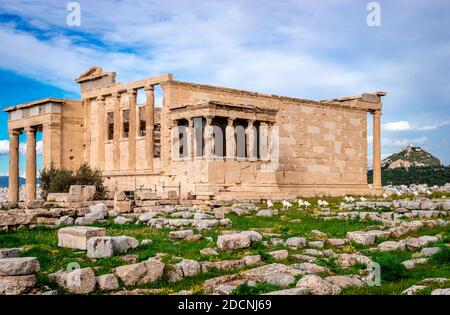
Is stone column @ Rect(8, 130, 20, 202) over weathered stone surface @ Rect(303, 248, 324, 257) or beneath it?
over

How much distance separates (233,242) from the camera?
11656mm

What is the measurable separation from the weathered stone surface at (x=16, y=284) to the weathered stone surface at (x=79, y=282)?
488 mm

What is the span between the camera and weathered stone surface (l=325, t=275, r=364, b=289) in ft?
28.1

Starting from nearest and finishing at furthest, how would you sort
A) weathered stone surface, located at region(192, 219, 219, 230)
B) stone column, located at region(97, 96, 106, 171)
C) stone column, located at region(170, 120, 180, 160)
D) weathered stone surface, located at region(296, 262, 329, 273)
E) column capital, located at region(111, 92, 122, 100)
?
weathered stone surface, located at region(296, 262, 329, 273)
weathered stone surface, located at region(192, 219, 219, 230)
stone column, located at region(170, 120, 180, 160)
column capital, located at region(111, 92, 122, 100)
stone column, located at region(97, 96, 106, 171)

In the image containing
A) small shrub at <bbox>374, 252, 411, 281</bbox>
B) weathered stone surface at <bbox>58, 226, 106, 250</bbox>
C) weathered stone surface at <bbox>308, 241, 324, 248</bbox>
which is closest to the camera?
small shrub at <bbox>374, 252, 411, 281</bbox>

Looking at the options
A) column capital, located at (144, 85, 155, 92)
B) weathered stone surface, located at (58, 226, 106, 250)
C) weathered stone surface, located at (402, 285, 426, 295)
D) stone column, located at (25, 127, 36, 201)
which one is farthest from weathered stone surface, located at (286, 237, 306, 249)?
stone column, located at (25, 127, 36, 201)

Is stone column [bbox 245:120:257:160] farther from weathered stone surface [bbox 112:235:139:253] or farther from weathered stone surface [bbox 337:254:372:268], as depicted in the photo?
weathered stone surface [bbox 337:254:372:268]

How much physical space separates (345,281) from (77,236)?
5891 millimetres

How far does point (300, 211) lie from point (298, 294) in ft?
46.3

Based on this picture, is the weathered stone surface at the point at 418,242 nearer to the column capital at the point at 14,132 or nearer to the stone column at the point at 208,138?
the stone column at the point at 208,138

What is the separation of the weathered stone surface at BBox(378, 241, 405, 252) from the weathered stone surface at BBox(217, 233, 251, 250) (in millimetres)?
2827

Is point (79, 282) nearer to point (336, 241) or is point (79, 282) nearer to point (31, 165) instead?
point (336, 241)

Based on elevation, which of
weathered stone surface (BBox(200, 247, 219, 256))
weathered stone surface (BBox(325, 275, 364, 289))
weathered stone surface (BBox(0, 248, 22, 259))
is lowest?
weathered stone surface (BBox(325, 275, 364, 289))

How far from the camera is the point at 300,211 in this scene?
21.2 metres
